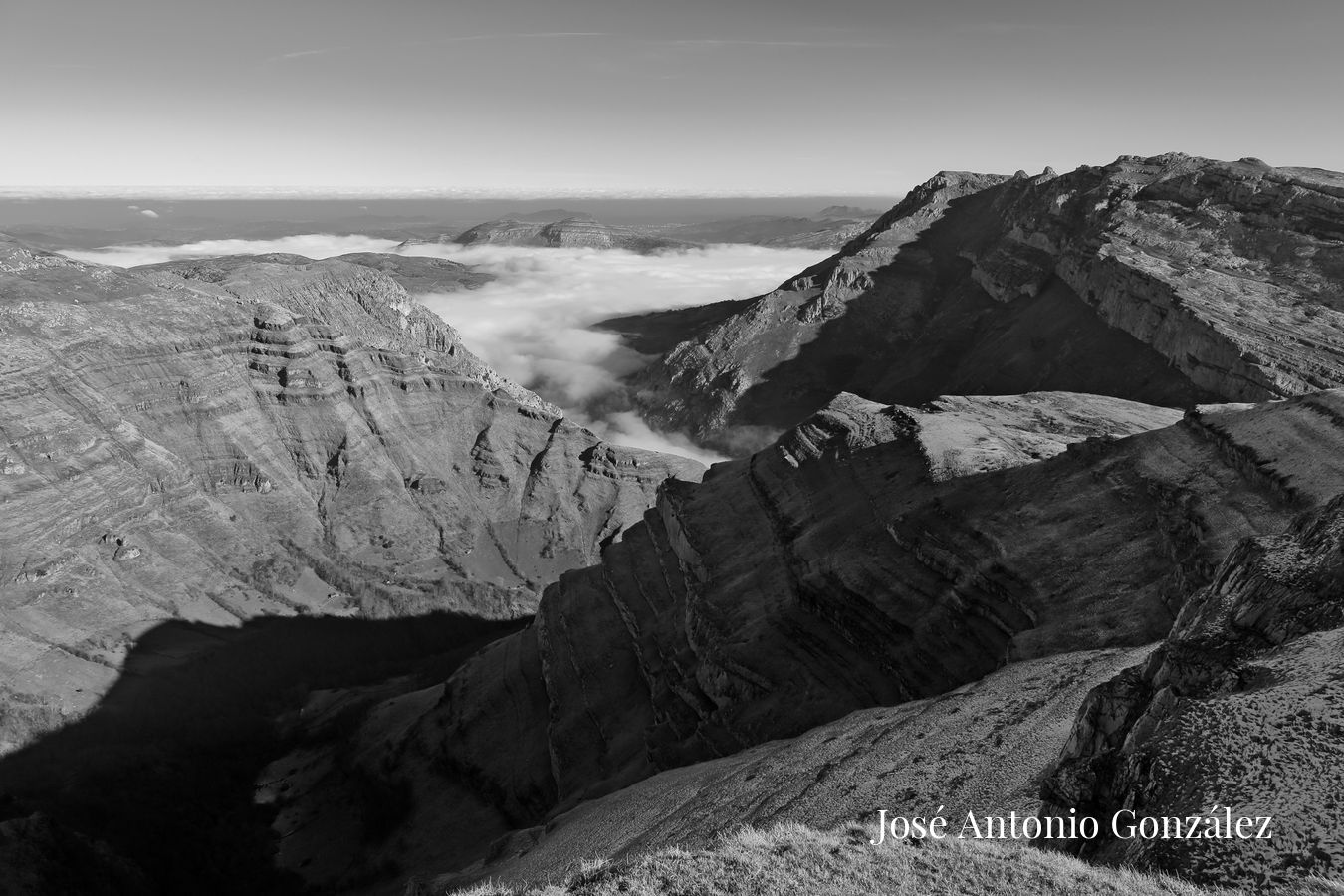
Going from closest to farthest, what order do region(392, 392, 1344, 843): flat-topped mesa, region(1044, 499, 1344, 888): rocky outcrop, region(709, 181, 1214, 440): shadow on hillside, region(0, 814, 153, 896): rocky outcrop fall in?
region(1044, 499, 1344, 888): rocky outcrop
region(392, 392, 1344, 843): flat-topped mesa
region(0, 814, 153, 896): rocky outcrop
region(709, 181, 1214, 440): shadow on hillside

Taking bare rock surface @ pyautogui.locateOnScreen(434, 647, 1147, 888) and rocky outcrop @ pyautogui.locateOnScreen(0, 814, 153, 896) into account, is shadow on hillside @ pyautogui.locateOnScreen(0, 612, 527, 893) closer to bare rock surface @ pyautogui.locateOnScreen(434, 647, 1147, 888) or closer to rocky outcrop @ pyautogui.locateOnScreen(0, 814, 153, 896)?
rocky outcrop @ pyautogui.locateOnScreen(0, 814, 153, 896)

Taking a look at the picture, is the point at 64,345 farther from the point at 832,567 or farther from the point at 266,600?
the point at 832,567

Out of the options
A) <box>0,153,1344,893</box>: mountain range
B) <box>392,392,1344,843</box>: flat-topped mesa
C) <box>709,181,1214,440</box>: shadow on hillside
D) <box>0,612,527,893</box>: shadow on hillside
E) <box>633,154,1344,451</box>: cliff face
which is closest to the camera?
<box>0,153,1344,893</box>: mountain range

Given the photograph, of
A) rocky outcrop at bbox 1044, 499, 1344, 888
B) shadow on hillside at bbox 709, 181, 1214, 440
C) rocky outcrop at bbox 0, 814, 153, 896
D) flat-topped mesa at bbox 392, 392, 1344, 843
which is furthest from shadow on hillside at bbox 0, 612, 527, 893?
shadow on hillside at bbox 709, 181, 1214, 440

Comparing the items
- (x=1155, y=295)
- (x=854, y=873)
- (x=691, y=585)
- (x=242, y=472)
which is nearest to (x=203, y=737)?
(x=242, y=472)

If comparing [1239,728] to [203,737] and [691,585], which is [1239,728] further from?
[203,737]

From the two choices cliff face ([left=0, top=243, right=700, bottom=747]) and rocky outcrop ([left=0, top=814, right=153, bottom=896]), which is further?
cliff face ([left=0, top=243, right=700, bottom=747])

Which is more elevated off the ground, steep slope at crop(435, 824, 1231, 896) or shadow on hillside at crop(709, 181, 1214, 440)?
shadow on hillside at crop(709, 181, 1214, 440)

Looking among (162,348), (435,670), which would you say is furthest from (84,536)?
(435,670)
